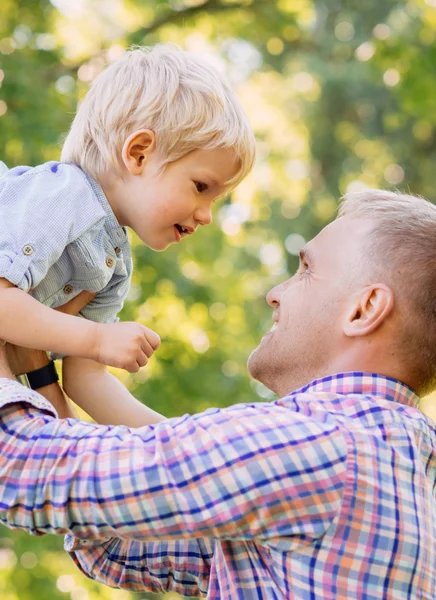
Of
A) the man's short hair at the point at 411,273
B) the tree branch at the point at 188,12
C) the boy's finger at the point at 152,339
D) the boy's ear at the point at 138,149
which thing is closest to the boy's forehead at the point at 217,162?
the boy's ear at the point at 138,149

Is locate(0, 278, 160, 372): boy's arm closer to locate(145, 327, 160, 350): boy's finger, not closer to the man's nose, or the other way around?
locate(145, 327, 160, 350): boy's finger

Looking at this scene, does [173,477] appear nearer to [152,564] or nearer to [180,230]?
[152,564]

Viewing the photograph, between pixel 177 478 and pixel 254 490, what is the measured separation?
0.43 ft

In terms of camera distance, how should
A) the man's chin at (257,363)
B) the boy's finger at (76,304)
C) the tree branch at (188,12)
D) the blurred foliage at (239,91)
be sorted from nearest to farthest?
1. the boy's finger at (76,304)
2. the man's chin at (257,363)
3. the blurred foliage at (239,91)
4. the tree branch at (188,12)

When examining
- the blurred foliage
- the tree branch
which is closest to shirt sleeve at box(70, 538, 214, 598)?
the blurred foliage

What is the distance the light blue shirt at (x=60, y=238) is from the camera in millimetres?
1684

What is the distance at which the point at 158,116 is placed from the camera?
195cm

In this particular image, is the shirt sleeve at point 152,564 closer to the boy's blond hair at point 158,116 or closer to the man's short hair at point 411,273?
the man's short hair at point 411,273

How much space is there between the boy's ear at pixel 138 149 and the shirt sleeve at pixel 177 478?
0.65 metres

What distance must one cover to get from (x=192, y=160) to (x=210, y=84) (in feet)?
0.60

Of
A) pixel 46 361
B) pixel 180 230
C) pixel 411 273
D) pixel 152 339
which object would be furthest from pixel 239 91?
pixel 152 339

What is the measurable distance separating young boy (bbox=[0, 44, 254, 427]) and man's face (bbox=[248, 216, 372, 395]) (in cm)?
27

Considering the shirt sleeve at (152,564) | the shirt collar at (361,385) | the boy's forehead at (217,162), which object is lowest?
the shirt sleeve at (152,564)

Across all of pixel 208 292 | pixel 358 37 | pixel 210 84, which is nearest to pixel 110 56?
pixel 208 292
